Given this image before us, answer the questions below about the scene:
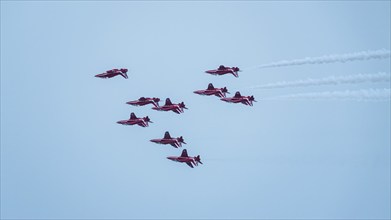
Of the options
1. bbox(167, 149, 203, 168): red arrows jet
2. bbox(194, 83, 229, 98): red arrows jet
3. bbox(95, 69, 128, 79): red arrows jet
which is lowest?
bbox(167, 149, 203, 168): red arrows jet

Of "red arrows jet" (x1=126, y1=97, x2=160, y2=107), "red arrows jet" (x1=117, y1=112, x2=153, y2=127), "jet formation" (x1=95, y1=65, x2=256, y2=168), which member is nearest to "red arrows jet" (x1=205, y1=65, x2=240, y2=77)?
"jet formation" (x1=95, y1=65, x2=256, y2=168)

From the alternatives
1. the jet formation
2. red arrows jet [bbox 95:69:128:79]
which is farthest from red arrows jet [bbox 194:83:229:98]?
red arrows jet [bbox 95:69:128:79]

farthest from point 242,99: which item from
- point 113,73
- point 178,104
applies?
point 113,73

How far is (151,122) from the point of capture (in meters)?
111

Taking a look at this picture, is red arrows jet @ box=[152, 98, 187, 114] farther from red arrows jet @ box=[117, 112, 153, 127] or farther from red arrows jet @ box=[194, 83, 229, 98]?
red arrows jet @ box=[194, 83, 229, 98]

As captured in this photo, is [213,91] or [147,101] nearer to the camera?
[147,101]

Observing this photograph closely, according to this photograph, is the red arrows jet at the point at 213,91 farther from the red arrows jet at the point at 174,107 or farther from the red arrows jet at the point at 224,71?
the red arrows jet at the point at 174,107

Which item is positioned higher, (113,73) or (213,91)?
(113,73)

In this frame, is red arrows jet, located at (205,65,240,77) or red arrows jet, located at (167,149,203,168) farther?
red arrows jet, located at (205,65,240,77)

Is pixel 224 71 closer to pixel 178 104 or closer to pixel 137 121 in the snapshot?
pixel 178 104

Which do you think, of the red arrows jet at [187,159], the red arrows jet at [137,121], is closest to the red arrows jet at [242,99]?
the red arrows jet at [187,159]

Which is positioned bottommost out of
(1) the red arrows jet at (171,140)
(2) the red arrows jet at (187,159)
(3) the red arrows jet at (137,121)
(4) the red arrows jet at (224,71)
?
(2) the red arrows jet at (187,159)

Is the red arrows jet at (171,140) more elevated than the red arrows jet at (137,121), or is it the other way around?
the red arrows jet at (137,121)

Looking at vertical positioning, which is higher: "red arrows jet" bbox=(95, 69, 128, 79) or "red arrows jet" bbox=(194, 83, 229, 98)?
"red arrows jet" bbox=(95, 69, 128, 79)
